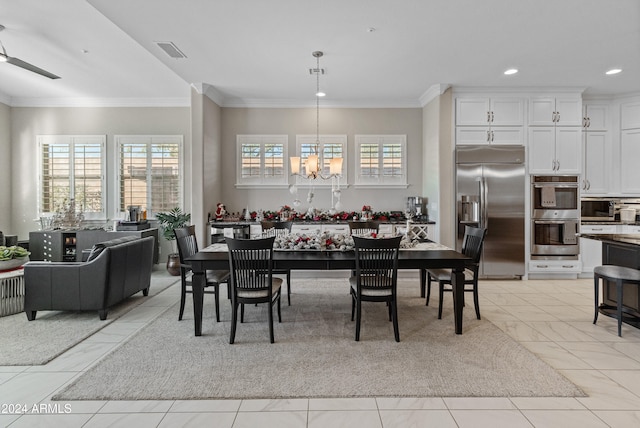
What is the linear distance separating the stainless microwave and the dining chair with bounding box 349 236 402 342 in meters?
4.71

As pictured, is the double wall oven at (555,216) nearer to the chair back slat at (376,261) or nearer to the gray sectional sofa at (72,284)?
the chair back slat at (376,261)

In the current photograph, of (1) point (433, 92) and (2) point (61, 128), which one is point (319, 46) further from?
(2) point (61, 128)

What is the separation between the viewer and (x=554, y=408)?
217cm

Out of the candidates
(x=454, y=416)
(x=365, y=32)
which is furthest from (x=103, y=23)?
(x=454, y=416)

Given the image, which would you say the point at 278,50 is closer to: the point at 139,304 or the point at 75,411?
the point at 139,304

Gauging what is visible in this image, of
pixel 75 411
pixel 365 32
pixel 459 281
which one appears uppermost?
pixel 365 32

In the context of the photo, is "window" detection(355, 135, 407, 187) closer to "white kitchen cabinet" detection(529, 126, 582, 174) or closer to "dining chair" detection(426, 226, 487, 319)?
"white kitchen cabinet" detection(529, 126, 582, 174)

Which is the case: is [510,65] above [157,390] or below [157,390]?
above

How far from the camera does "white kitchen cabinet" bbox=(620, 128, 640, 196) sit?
567cm

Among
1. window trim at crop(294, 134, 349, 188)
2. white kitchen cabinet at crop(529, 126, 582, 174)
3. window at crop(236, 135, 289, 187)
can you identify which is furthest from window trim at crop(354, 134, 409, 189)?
white kitchen cabinet at crop(529, 126, 582, 174)

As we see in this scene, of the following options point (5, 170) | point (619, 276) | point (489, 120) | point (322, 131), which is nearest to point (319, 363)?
point (619, 276)

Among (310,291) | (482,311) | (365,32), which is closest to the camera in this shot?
(365,32)

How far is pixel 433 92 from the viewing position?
5.54 m

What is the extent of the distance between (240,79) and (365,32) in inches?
90.4
